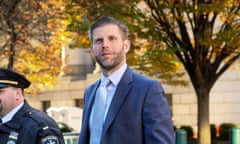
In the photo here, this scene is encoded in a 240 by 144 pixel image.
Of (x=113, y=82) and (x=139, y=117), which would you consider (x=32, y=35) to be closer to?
(x=113, y=82)

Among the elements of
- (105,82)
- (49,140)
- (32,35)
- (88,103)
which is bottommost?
(49,140)

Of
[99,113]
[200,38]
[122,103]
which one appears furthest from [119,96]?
[200,38]

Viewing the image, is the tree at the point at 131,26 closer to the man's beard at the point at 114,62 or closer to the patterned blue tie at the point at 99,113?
the patterned blue tie at the point at 99,113

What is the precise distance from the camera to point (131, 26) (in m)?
14.5

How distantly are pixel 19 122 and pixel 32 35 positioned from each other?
46.6 ft

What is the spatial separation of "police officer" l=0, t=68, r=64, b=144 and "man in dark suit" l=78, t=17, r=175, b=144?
37 cm

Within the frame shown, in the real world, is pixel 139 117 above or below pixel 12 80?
below

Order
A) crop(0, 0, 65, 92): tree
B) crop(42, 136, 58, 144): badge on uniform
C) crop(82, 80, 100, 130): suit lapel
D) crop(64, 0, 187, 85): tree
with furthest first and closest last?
crop(0, 0, 65, 92): tree → crop(64, 0, 187, 85): tree → crop(42, 136, 58, 144): badge on uniform → crop(82, 80, 100, 130): suit lapel

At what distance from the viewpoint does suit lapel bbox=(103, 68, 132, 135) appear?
126 inches

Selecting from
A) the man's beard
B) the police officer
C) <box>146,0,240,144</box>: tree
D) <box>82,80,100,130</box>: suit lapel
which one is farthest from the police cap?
<box>146,0,240,144</box>: tree

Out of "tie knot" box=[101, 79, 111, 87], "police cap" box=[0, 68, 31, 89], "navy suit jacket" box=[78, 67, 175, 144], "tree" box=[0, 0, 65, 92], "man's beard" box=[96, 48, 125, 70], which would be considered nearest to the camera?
"navy suit jacket" box=[78, 67, 175, 144]

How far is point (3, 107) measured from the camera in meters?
3.64

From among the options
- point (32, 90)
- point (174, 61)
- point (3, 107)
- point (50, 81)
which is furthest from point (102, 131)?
point (32, 90)

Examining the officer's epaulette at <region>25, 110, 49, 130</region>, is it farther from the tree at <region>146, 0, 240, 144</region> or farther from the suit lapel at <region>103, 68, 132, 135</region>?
the tree at <region>146, 0, 240, 144</region>
